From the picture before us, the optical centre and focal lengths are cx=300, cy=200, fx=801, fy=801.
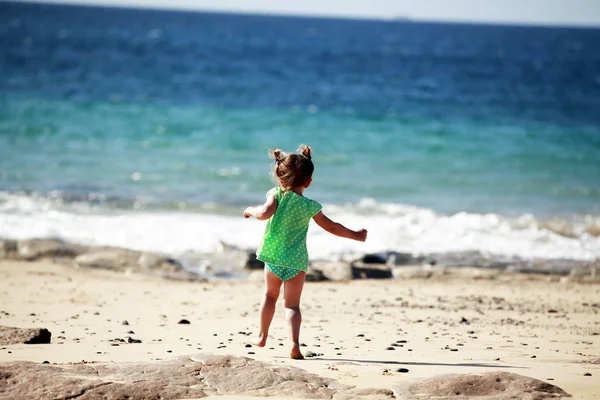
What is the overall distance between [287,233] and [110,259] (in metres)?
4.89

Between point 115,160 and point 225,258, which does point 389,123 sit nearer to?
point 115,160

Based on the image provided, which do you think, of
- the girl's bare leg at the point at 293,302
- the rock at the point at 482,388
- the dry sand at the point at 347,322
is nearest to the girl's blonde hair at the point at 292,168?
the girl's bare leg at the point at 293,302

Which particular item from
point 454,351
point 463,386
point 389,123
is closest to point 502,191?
point 389,123

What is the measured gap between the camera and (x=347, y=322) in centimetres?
657

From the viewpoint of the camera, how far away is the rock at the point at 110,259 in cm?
932

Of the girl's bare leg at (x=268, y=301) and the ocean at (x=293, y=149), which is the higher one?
the ocean at (x=293, y=149)

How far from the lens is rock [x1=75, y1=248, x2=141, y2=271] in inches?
367

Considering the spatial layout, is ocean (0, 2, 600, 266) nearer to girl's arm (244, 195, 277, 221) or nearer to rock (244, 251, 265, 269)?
rock (244, 251, 265, 269)

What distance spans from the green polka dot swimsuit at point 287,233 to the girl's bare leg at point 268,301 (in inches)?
2.4

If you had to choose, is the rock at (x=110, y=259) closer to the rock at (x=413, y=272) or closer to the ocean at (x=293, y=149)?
the ocean at (x=293, y=149)

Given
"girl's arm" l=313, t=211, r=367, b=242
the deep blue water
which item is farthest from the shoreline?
"girl's arm" l=313, t=211, r=367, b=242

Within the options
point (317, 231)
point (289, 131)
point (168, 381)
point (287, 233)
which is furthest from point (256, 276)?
point (289, 131)

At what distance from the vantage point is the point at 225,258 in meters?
10.0

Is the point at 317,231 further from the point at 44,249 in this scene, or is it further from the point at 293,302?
the point at 293,302
